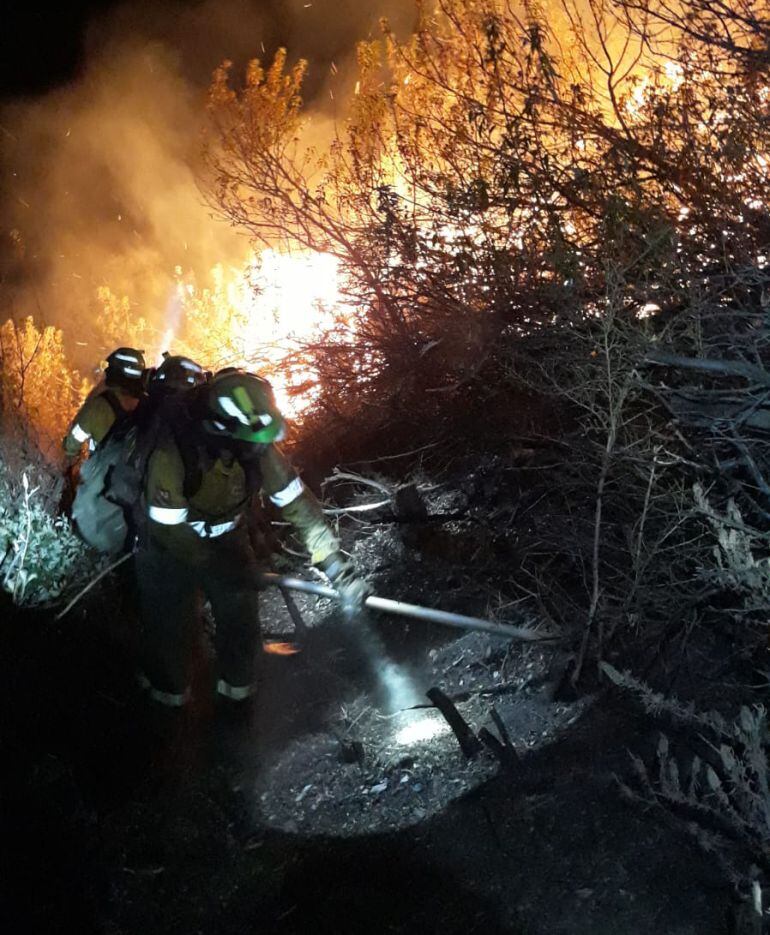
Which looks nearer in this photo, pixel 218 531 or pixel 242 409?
pixel 242 409

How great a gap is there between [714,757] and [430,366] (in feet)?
16.4

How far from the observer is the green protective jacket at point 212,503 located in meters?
3.61

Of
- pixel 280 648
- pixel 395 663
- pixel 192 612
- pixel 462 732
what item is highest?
pixel 192 612

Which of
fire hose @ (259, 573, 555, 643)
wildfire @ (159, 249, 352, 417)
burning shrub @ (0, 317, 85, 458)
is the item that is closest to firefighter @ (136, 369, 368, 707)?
fire hose @ (259, 573, 555, 643)

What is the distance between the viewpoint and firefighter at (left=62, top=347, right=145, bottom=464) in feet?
15.8

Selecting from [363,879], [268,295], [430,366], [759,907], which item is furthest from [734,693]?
[268,295]

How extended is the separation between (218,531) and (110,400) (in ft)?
5.14

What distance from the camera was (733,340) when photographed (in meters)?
4.24

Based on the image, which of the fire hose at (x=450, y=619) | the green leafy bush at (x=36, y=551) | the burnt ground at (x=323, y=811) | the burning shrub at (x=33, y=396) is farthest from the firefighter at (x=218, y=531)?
the burning shrub at (x=33, y=396)

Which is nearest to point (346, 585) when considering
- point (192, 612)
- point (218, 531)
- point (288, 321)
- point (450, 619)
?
point (450, 619)

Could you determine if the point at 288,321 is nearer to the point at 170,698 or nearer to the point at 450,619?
the point at 170,698

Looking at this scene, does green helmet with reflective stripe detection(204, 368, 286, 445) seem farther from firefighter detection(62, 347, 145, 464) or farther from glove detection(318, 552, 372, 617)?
firefighter detection(62, 347, 145, 464)

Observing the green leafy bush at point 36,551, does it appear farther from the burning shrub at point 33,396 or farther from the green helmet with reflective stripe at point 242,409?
the green helmet with reflective stripe at point 242,409

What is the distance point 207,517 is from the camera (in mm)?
3783
